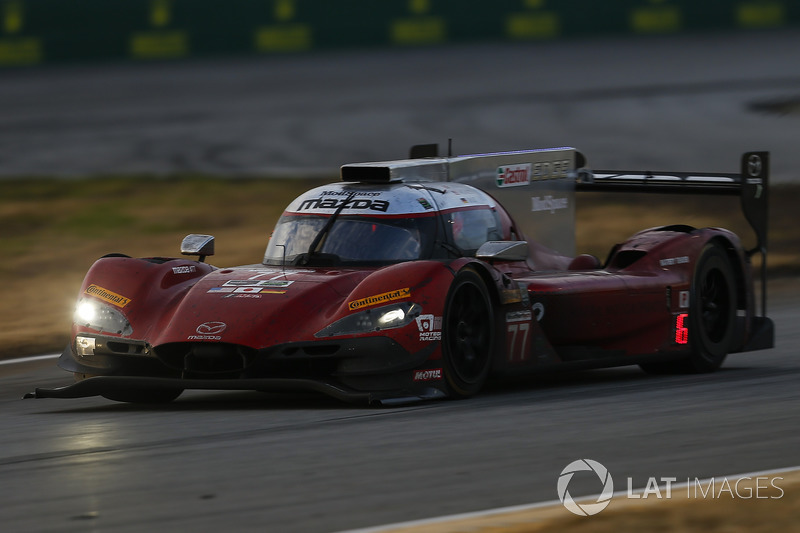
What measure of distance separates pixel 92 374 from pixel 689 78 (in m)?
19.1

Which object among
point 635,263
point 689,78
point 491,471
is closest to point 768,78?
point 689,78

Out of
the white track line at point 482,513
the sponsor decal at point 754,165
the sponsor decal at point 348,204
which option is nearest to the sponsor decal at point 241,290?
the sponsor decal at point 348,204

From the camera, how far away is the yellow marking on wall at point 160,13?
26.9m

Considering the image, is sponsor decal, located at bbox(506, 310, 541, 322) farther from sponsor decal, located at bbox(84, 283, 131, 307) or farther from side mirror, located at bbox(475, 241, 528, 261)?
sponsor decal, located at bbox(84, 283, 131, 307)

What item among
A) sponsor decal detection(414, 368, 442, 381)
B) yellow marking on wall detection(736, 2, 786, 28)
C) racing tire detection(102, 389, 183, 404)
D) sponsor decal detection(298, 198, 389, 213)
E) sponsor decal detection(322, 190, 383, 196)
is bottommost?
racing tire detection(102, 389, 183, 404)

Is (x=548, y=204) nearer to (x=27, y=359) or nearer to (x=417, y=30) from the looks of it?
(x=27, y=359)

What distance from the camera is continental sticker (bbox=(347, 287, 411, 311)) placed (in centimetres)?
824

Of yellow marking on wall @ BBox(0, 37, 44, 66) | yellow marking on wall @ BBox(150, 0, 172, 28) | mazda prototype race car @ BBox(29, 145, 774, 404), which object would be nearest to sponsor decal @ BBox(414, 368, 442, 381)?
mazda prototype race car @ BBox(29, 145, 774, 404)

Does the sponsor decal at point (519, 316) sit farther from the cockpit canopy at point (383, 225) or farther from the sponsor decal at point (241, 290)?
the sponsor decal at point (241, 290)

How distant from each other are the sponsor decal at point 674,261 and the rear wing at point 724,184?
1.01 m

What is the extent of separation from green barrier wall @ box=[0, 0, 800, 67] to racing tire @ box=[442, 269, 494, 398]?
1910 cm

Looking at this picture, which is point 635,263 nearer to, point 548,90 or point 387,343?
point 387,343

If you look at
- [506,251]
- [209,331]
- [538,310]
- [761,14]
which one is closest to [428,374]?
[506,251]

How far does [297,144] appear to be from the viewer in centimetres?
2306
